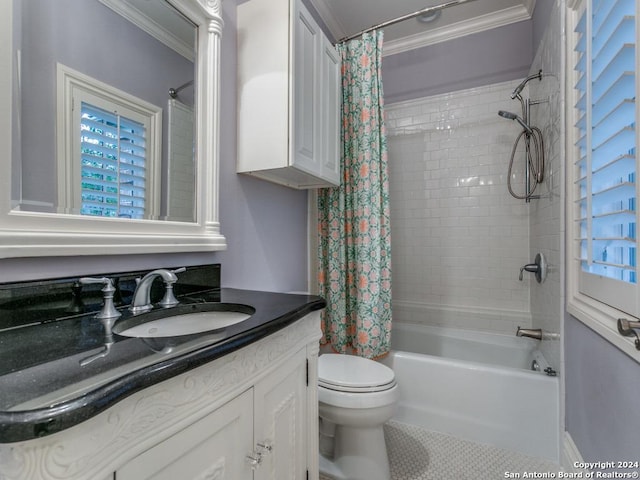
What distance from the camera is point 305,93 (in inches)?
60.4

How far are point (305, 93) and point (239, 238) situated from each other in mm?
775

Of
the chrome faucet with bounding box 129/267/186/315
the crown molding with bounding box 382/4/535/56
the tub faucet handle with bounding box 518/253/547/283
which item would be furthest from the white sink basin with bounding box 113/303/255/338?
the crown molding with bounding box 382/4/535/56

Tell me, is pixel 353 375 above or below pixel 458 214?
below

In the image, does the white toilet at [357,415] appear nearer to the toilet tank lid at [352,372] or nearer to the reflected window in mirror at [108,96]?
the toilet tank lid at [352,372]

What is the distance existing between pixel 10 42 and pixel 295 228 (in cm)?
142

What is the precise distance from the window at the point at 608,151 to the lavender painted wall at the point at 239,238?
1377mm

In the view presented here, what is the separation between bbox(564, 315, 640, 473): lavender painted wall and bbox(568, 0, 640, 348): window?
16cm

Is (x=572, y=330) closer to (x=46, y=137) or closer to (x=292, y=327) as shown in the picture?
(x=292, y=327)

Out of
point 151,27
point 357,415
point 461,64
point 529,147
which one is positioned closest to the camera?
point 151,27

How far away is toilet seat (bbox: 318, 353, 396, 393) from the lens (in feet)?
4.51

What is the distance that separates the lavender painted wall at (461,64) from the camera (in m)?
2.28

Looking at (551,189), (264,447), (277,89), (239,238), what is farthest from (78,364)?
(551,189)

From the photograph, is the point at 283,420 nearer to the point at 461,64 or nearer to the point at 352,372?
the point at 352,372

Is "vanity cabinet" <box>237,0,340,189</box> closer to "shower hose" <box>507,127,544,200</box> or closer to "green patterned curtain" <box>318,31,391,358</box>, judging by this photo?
"green patterned curtain" <box>318,31,391,358</box>
